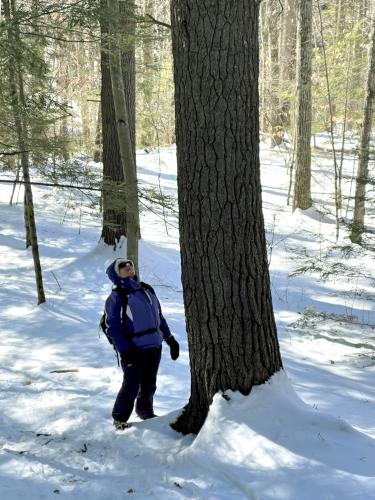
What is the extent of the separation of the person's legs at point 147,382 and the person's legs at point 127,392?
10 centimetres

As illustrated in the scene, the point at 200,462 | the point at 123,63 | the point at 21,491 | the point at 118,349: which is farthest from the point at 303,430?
the point at 123,63

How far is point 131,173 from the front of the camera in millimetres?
8109

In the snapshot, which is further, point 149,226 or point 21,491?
point 149,226

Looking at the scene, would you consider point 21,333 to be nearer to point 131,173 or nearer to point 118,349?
point 131,173

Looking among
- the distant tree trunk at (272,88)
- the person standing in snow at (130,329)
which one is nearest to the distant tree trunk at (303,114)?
the distant tree trunk at (272,88)

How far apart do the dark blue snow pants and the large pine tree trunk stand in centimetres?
82

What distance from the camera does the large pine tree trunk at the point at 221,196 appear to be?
3.41 metres

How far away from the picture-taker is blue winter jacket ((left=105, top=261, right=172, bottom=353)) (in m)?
4.34

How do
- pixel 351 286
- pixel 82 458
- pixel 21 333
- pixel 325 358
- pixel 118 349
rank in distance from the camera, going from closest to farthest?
pixel 82 458
pixel 118 349
pixel 325 358
pixel 21 333
pixel 351 286

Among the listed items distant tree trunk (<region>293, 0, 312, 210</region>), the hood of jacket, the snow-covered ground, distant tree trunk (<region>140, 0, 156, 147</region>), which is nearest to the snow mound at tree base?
the snow-covered ground

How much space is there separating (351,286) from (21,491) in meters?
7.48

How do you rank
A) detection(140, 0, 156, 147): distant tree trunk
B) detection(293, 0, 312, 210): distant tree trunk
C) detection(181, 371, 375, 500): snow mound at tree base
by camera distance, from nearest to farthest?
detection(181, 371, 375, 500): snow mound at tree base < detection(140, 0, 156, 147): distant tree trunk < detection(293, 0, 312, 210): distant tree trunk

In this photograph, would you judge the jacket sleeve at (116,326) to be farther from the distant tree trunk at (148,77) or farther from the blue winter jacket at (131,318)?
the distant tree trunk at (148,77)

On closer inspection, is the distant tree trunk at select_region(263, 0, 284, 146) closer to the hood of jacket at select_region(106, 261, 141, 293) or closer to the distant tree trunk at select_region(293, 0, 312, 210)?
the distant tree trunk at select_region(293, 0, 312, 210)
